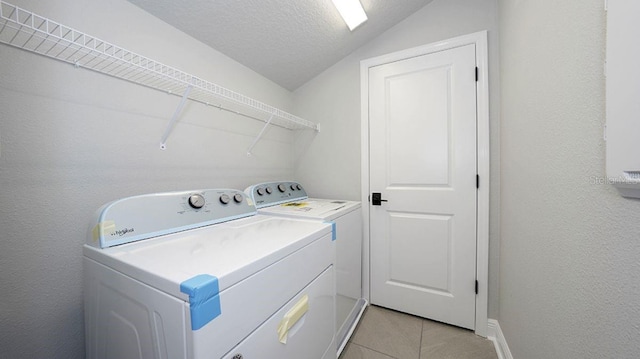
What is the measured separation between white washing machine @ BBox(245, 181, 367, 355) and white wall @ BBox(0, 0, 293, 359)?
59cm

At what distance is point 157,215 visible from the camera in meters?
0.91

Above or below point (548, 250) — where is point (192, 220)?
above

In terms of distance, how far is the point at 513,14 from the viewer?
4.06 ft

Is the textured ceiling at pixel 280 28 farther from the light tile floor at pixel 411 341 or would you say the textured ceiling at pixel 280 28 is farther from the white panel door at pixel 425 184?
the light tile floor at pixel 411 341

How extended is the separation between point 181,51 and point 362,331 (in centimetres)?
232

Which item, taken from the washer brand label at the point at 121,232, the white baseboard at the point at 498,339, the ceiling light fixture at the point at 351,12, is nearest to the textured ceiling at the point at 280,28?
the ceiling light fixture at the point at 351,12

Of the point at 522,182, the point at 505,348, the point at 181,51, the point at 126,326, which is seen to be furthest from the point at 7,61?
the point at 505,348

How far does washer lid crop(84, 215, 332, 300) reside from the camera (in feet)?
1.87

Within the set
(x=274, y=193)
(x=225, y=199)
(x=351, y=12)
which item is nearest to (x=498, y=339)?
(x=274, y=193)

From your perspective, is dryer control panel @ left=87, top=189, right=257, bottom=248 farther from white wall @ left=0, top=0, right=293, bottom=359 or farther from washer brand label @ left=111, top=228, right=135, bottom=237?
white wall @ left=0, top=0, right=293, bottom=359

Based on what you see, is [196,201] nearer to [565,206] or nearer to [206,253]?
[206,253]

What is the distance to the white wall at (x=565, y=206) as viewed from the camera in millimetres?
583

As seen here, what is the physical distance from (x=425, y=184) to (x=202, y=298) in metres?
1.73

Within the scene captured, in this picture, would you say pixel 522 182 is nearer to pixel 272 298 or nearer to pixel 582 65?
pixel 582 65
